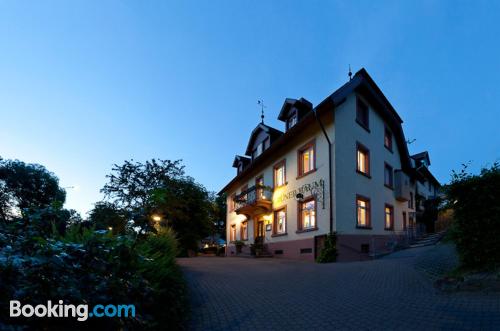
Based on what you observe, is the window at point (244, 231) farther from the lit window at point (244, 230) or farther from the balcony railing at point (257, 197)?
the balcony railing at point (257, 197)

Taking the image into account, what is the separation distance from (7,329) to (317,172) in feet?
52.2

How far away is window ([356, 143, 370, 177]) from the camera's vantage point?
18.3 meters

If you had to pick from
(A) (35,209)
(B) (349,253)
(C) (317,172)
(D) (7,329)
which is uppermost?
(C) (317,172)

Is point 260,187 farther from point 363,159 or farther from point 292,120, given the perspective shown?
point 363,159

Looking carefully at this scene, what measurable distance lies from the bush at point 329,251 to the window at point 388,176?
25.7 ft

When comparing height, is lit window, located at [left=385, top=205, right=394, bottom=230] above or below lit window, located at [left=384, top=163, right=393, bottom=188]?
below

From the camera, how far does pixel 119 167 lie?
2683 cm

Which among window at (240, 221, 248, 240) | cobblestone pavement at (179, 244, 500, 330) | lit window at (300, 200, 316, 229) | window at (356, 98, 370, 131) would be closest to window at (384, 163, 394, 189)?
window at (356, 98, 370, 131)

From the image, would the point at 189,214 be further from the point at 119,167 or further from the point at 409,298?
the point at 409,298

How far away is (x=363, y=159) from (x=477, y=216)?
1220 cm

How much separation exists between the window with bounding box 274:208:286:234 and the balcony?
710 millimetres

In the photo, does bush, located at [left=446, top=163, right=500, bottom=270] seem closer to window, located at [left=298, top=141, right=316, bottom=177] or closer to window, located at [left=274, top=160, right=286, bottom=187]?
window, located at [left=298, top=141, right=316, bottom=177]

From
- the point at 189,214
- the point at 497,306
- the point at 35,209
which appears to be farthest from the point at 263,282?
the point at 189,214

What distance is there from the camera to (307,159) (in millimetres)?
18547
